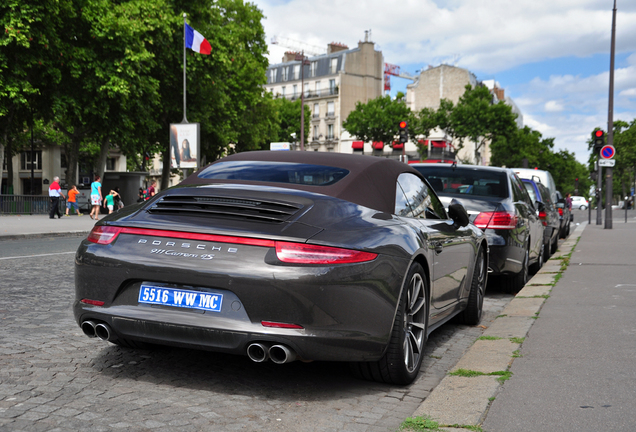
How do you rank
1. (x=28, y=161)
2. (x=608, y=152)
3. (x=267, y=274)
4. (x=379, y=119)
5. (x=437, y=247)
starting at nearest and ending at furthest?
(x=267, y=274) → (x=437, y=247) → (x=608, y=152) → (x=28, y=161) → (x=379, y=119)

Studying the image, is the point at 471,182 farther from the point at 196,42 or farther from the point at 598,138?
the point at 196,42

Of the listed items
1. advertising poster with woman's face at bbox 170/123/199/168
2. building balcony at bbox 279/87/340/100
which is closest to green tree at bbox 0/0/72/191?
advertising poster with woman's face at bbox 170/123/199/168

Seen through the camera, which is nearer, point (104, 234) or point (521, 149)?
point (104, 234)

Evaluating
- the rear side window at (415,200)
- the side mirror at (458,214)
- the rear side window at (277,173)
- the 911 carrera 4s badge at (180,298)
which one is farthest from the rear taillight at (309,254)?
the side mirror at (458,214)

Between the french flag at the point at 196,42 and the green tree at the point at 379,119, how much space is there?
146 ft

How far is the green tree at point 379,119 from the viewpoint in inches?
2968

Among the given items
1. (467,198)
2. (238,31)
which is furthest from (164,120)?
(467,198)

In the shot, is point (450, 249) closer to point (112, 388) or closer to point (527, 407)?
point (527, 407)

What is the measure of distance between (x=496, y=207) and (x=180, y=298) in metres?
5.71

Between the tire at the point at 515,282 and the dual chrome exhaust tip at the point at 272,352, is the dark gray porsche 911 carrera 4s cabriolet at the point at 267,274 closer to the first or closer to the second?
the dual chrome exhaust tip at the point at 272,352

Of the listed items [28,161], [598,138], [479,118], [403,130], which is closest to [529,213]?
[403,130]

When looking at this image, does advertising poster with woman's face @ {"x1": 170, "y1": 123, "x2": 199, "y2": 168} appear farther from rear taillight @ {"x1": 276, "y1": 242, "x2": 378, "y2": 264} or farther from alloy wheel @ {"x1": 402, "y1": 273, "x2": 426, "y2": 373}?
rear taillight @ {"x1": 276, "y1": 242, "x2": 378, "y2": 264}

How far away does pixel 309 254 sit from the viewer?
147 inches

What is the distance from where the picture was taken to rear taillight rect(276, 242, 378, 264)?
146 inches
